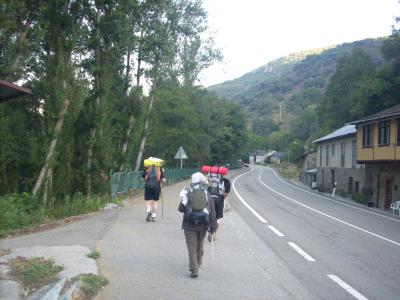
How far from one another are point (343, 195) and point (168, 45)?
23.6m

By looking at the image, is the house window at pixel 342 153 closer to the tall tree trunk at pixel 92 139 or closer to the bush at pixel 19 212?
the tall tree trunk at pixel 92 139

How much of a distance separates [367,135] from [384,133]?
3.41m

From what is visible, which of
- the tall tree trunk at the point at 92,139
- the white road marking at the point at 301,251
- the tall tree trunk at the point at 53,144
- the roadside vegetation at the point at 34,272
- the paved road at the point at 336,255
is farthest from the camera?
the tall tree trunk at the point at 92,139

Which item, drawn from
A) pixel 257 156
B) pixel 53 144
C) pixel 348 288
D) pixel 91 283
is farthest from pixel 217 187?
pixel 257 156

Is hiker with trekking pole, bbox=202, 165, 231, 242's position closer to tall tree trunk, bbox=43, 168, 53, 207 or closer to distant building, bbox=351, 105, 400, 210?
tall tree trunk, bbox=43, 168, 53, 207

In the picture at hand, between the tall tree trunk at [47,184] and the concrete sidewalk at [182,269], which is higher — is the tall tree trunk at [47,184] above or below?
above

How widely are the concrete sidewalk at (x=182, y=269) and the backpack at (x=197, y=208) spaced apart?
92 cm

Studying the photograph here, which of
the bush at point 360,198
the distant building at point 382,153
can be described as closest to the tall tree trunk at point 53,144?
the distant building at point 382,153

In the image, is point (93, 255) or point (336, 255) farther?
point (336, 255)

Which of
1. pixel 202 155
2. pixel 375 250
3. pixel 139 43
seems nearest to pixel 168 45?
pixel 139 43

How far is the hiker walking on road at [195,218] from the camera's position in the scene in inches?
303

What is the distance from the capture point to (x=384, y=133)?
3250 centimetres

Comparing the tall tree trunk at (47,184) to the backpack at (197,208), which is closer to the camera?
the backpack at (197,208)

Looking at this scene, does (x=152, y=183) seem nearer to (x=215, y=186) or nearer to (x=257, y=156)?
(x=215, y=186)
